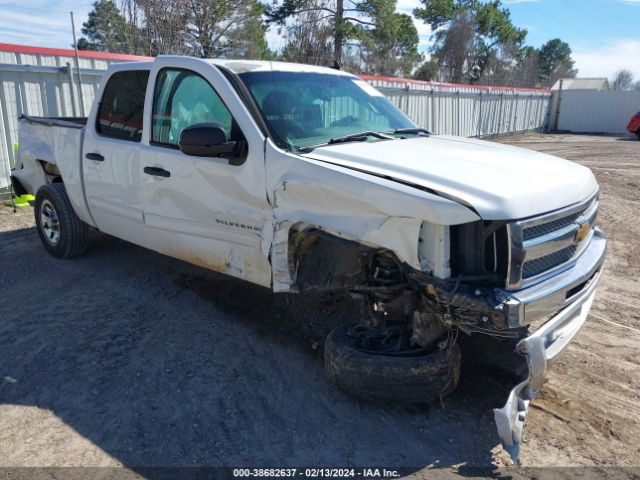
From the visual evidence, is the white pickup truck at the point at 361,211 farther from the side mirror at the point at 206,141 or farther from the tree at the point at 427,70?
the tree at the point at 427,70

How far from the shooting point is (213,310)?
16.0ft

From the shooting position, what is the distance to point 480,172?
3.18 m

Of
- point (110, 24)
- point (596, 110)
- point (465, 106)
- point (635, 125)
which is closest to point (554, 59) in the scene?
point (596, 110)

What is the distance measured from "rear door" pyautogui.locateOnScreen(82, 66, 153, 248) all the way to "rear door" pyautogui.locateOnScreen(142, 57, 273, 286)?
7.3 inches

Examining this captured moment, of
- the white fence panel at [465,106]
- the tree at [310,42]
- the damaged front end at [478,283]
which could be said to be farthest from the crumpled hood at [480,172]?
the tree at [310,42]

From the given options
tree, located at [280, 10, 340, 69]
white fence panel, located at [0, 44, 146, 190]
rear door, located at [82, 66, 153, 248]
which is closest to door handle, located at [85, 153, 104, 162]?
rear door, located at [82, 66, 153, 248]

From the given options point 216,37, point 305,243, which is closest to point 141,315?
point 305,243

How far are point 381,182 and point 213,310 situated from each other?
2.45 m

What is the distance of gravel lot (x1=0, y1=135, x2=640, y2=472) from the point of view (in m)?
3.10

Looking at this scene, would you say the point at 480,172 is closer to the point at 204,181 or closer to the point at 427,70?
the point at 204,181

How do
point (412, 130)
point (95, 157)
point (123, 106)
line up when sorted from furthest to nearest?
point (95, 157) → point (123, 106) → point (412, 130)

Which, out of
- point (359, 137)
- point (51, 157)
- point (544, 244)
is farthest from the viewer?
point (51, 157)

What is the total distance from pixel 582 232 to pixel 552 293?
0.65 meters

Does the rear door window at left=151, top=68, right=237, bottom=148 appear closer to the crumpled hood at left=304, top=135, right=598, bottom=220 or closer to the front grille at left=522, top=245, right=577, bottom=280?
the crumpled hood at left=304, top=135, right=598, bottom=220
